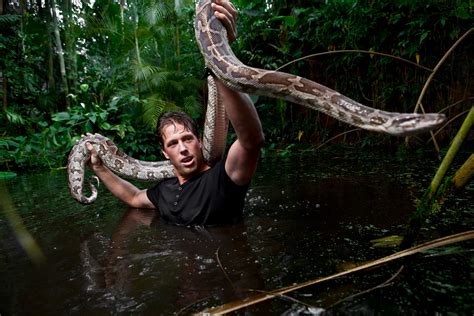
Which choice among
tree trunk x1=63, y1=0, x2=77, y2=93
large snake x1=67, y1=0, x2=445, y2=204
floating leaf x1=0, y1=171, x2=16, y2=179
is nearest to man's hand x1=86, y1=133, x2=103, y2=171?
large snake x1=67, y1=0, x2=445, y2=204

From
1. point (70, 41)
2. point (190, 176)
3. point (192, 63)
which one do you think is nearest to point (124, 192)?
point (190, 176)

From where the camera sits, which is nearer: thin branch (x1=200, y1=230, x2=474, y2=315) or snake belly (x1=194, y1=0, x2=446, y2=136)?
thin branch (x1=200, y1=230, x2=474, y2=315)

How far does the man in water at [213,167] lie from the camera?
2.37 m

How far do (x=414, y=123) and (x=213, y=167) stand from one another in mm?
1630

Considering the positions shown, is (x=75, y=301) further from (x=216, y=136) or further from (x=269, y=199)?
(x=269, y=199)

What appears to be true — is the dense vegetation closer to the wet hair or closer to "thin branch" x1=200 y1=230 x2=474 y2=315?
the wet hair

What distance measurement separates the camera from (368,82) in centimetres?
753

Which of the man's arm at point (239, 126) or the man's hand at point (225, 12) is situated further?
the man's hand at point (225, 12)

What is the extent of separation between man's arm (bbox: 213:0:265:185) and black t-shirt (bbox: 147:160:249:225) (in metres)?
0.11

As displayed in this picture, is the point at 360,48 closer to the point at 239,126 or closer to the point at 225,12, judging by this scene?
the point at 225,12

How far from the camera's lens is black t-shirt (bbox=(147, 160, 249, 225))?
2.77 m

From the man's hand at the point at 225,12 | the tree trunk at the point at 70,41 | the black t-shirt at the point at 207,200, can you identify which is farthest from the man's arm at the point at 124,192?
the tree trunk at the point at 70,41

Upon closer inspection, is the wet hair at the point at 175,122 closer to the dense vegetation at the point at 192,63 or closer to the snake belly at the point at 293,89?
the snake belly at the point at 293,89

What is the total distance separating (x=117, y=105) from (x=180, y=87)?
84.1 inches
